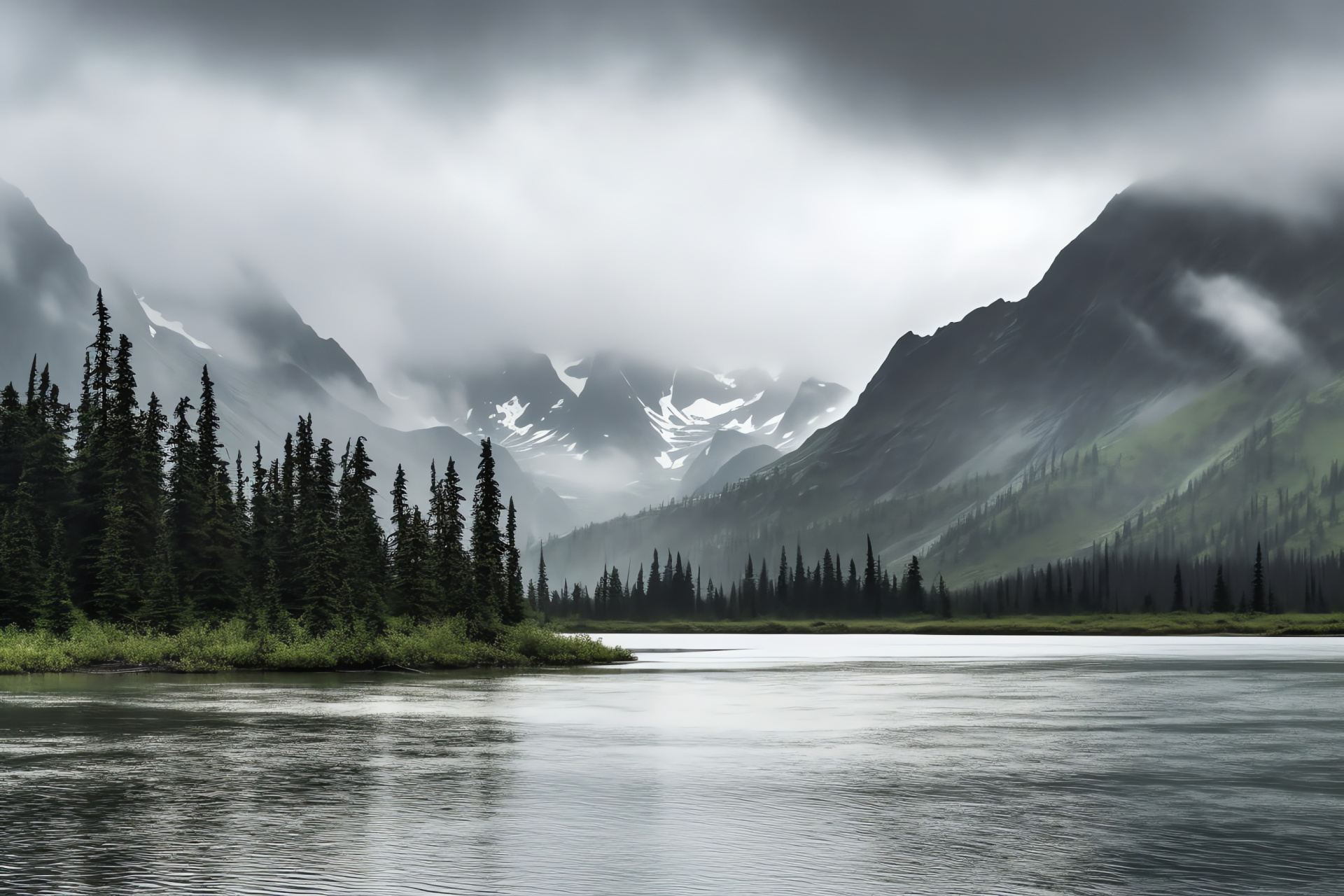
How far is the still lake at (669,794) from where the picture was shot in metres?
24.1

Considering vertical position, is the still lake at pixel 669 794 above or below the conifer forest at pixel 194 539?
below

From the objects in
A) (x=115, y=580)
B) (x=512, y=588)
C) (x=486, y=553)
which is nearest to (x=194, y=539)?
(x=115, y=580)

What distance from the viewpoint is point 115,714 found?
57.0 metres

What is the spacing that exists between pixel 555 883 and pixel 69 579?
98609 millimetres

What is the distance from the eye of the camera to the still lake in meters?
24.1

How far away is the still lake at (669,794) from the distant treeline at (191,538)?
4005 cm

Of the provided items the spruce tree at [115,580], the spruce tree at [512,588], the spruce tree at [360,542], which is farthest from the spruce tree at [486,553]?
the spruce tree at [115,580]

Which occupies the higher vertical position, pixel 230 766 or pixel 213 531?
pixel 213 531

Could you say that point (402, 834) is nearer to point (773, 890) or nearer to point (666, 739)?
point (773, 890)

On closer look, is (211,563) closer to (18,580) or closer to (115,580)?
(115,580)

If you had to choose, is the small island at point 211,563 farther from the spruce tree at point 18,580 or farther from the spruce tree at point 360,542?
the spruce tree at point 360,542

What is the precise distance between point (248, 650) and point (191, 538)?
92.0 feet

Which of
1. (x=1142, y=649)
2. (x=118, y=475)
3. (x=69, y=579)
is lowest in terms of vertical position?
(x=1142, y=649)

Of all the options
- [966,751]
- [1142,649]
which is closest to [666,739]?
[966,751]
